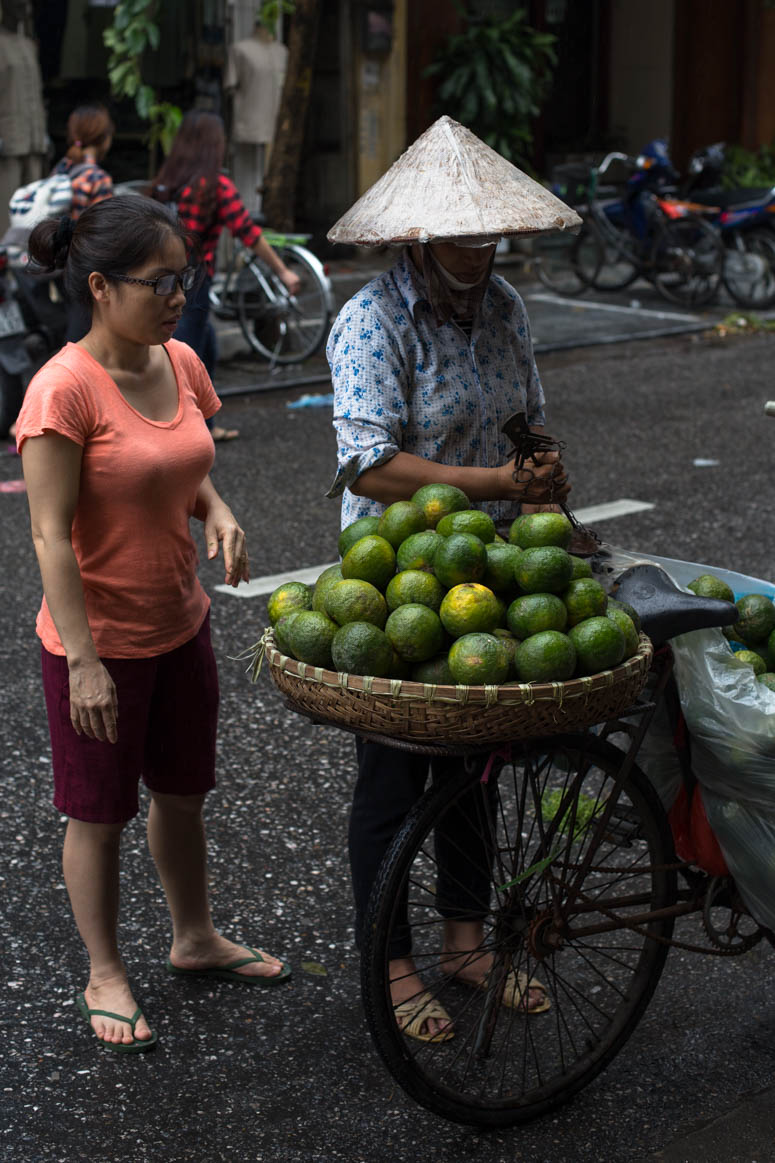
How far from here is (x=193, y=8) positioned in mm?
12289

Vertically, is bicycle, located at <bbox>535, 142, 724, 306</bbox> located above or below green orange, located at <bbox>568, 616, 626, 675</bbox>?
below

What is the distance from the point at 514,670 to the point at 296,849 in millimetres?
1626

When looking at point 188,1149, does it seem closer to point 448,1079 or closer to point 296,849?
point 448,1079

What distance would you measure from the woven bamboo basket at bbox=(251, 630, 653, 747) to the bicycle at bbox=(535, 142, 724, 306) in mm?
11234

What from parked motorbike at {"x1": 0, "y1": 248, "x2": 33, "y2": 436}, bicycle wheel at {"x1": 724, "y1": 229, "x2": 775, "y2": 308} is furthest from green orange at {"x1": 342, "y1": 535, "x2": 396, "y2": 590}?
bicycle wheel at {"x1": 724, "y1": 229, "x2": 775, "y2": 308}

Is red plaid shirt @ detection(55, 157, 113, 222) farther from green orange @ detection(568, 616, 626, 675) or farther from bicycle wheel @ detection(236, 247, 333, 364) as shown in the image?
green orange @ detection(568, 616, 626, 675)

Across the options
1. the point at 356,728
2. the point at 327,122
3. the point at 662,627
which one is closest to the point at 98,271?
the point at 356,728

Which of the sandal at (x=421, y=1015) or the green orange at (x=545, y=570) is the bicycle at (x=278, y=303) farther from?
the green orange at (x=545, y=570)

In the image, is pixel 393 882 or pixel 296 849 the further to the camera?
pixel 296 849

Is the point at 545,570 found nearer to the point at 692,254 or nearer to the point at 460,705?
the point at 460,705

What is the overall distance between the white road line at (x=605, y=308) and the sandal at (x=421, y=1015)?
10732mm

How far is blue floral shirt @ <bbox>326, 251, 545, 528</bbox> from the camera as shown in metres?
2.94

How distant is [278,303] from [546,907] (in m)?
8.13

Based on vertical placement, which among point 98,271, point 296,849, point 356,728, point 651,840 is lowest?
point 296,849
